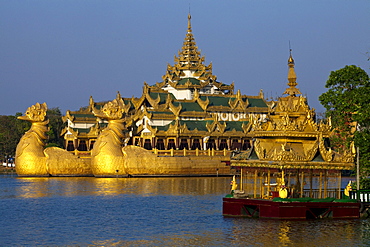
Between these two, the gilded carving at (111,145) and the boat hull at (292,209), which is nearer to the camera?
the boat hull at (292,209)

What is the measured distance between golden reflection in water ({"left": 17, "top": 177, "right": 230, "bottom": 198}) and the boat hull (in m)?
17.1

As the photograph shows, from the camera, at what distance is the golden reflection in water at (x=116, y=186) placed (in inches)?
1976

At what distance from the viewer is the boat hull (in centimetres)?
3012

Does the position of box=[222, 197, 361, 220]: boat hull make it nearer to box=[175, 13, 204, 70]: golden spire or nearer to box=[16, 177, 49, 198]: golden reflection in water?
box=[16, 177, 49, 198]: golden reflection in water

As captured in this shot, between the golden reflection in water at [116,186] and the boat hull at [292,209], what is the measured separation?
56.0 ft

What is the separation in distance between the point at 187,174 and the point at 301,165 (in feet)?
123

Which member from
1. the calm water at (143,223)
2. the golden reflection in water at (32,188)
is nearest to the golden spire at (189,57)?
the golden reflection in water at (32,188)

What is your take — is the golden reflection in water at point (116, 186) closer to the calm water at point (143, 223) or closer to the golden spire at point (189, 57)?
the calm water at point (143, 223)

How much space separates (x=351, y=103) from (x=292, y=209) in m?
7.22

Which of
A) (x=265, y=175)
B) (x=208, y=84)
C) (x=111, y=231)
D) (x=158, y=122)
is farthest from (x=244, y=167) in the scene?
(x=208, y=84)

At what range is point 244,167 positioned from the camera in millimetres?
32656

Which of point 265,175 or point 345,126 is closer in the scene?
point 265,175

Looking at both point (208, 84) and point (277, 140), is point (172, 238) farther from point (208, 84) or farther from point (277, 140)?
point (208, 84)

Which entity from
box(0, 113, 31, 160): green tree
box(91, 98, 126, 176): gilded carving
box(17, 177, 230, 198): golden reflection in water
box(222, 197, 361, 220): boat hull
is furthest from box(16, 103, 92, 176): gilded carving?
Answer: box(222, 197, 361, 220): boat hull
